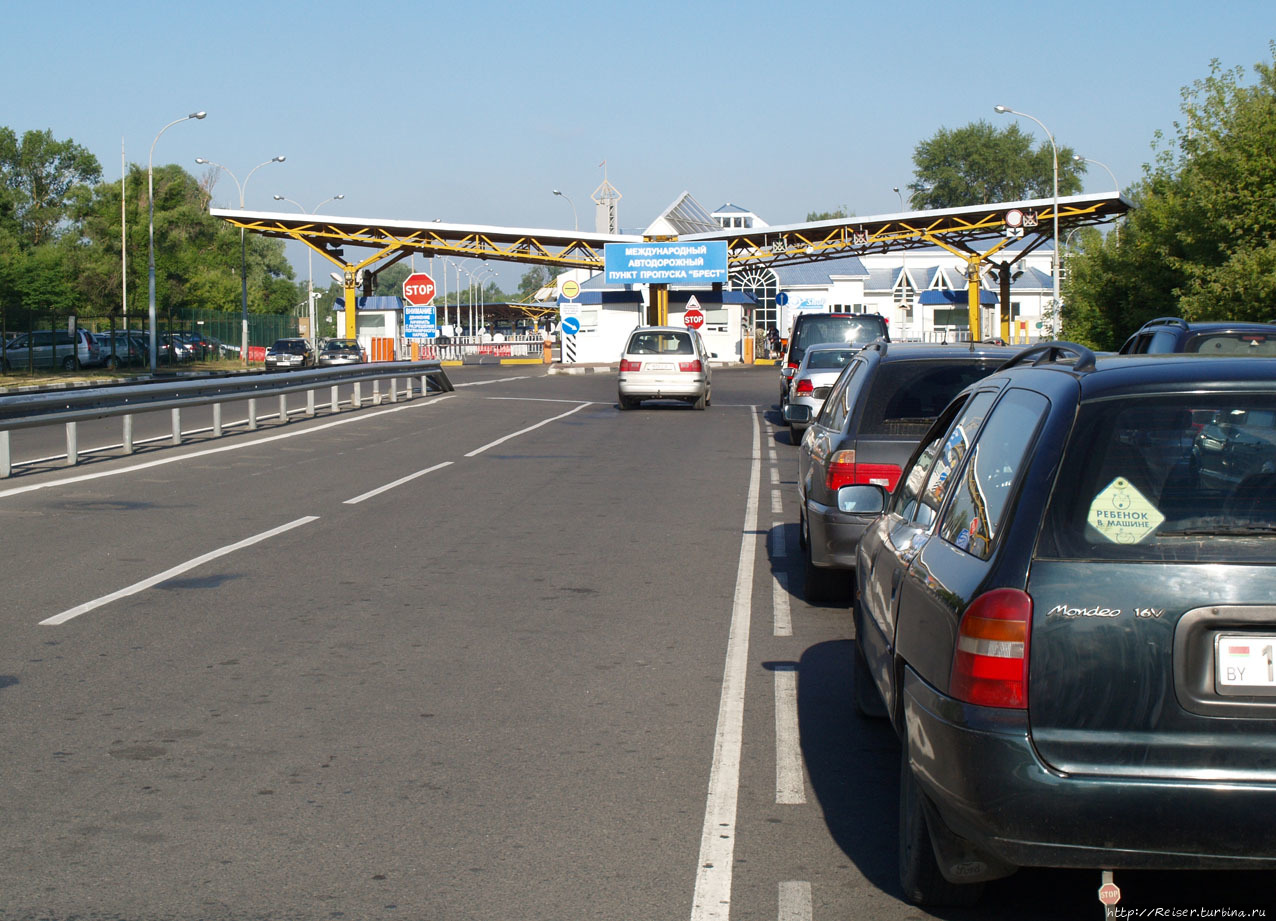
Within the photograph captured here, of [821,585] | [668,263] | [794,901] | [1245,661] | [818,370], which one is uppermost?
[668,263]

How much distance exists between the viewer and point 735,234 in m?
60.9

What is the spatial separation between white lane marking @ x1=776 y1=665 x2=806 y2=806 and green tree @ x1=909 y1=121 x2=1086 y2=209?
122505mm

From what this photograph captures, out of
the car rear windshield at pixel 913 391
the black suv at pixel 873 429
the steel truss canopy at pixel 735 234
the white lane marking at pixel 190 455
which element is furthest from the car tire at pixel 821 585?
the steel truss canopy at pixel 735 234

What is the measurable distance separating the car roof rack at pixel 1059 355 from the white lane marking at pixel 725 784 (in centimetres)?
190

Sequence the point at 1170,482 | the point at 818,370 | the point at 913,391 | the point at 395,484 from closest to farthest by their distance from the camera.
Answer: the point at 1170,482 → the point at 913,391 → the point at 395,484 → the point at 818,370

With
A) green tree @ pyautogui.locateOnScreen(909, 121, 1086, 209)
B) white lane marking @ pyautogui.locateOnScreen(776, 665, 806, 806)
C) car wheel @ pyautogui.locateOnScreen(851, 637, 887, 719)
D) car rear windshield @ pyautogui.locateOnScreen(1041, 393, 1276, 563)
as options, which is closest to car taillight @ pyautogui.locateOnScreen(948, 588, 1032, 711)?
car rear windshield @ pyautogui.locateOnScreen(1041, 393, 1276, 563)

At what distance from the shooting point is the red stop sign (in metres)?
46.0

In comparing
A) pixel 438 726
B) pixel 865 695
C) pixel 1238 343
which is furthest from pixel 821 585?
pixel 1238 343

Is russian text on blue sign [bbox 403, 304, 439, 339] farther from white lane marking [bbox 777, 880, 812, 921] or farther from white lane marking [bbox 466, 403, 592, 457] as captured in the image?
white lane marking [bbox 777, 880, 812, 921]

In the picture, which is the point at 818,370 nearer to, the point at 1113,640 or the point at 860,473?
the point at 860,473

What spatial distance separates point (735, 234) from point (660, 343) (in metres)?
A: 33.3

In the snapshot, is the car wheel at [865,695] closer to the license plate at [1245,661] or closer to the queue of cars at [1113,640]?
the queue of cars at [1113,640]

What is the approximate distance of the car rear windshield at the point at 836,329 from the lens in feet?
84.4

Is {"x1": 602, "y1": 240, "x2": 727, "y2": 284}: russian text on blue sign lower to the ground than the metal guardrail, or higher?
higher
